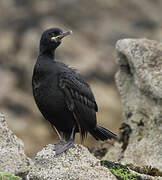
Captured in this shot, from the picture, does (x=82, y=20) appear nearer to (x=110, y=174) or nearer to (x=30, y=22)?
(x=30, y=22)

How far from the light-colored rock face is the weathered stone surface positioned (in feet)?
9.37

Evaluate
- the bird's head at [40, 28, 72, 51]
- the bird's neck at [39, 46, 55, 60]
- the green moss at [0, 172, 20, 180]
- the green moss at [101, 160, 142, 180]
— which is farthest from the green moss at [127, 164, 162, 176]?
the green moss at [0, 172, 20, 180]

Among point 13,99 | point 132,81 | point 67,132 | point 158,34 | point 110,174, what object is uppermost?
point 158,34

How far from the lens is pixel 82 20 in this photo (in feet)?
86.6

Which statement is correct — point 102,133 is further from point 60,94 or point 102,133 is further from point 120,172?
point 120,172

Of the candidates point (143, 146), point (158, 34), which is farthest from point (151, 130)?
point (158, 34)

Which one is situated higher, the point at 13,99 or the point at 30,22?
the point at 30,22

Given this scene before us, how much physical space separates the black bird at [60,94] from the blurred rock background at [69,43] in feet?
34.0

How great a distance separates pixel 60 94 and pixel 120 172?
5.73 ft

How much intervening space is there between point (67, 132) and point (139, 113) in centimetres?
173

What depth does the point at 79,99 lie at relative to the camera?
996 cm

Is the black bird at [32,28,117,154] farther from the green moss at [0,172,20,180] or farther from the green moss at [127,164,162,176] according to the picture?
the green moss at [0,172,20,180]

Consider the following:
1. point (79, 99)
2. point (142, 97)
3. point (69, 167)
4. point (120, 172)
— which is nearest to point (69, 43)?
point (142, 97)

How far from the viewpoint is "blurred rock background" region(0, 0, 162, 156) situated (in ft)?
72.5
